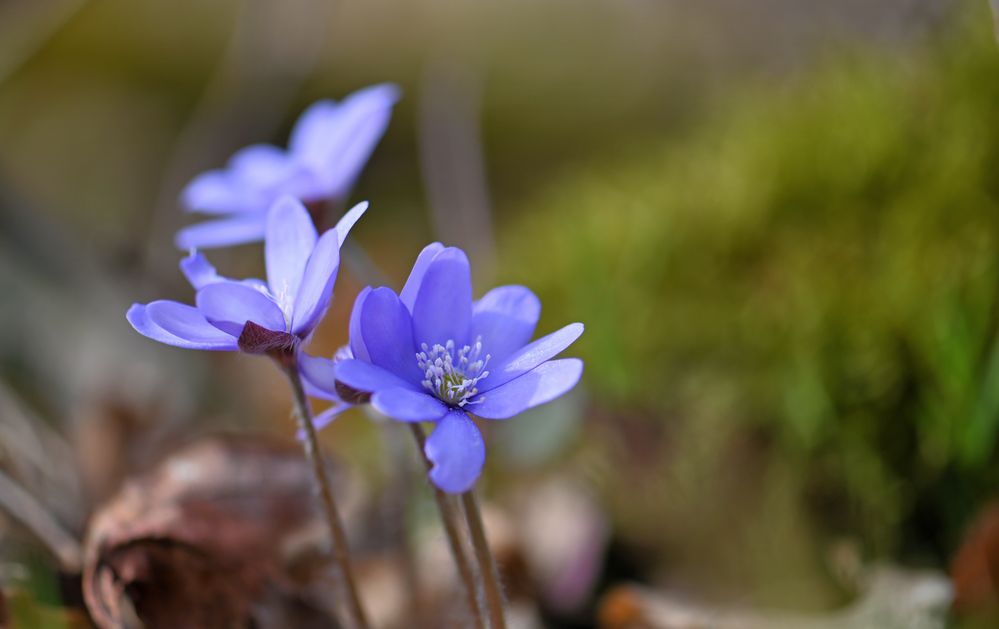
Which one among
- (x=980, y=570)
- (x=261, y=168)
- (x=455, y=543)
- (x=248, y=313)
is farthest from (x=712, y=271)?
(x=248, y=313)

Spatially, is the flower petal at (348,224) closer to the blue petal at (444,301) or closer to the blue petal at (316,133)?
the blue petal at (444,301)

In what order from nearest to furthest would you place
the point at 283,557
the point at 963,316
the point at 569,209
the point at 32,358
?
1. the point at 283,557
2. the point at 963,316
3. the point at 32,358
4. the point at 569,209

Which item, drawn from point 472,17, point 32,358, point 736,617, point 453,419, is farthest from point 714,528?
point 472,17

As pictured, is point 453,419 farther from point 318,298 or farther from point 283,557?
point 283,557

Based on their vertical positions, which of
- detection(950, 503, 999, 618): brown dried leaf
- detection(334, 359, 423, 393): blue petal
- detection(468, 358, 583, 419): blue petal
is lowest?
detection(950, 503, 999, 618): brown dried leaf

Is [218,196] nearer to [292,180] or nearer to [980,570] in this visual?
[292,180]

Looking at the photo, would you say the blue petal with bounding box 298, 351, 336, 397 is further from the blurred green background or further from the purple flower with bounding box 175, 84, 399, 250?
the blurred green background

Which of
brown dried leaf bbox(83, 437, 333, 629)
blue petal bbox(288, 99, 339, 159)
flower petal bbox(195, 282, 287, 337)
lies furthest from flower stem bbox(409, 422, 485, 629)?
blue petal bbox(288, 99, 339, 159)
